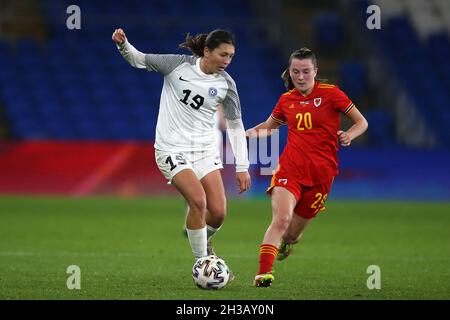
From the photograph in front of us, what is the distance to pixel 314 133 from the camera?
9242mm

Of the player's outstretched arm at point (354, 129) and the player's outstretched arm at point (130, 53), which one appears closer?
the player's outstretched arm at point (354, 129)

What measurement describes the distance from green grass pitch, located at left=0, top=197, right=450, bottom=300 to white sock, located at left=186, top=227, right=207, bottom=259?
294 mm

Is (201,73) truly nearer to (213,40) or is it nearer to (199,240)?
(213,40)

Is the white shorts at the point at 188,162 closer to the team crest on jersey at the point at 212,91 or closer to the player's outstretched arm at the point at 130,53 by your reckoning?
the team crest on jersey at the point at 212,91

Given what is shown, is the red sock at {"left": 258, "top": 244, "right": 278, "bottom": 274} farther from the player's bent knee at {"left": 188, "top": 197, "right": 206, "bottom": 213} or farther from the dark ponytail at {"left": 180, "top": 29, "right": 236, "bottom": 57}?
the dark ponytail at {"left": 180, "top": 29, "right": 236, "bottom": 57}

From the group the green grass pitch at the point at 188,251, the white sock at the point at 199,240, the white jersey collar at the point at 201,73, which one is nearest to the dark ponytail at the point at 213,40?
the white jersey collar at the point at 201,73

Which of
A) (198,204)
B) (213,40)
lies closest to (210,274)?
(198,204)

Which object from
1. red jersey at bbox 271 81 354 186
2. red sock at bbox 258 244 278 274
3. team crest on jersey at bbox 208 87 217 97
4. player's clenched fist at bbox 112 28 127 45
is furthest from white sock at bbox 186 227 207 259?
player's clenched fist at bbox 112 28 127 45

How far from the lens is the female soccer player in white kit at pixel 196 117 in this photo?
8.89 metres

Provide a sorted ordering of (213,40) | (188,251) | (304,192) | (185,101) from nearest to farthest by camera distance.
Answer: (213,40), (185,101), (304,192), (188,251)

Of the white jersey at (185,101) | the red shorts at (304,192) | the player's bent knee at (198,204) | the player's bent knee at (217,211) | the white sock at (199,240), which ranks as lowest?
the white sock at (199,240)

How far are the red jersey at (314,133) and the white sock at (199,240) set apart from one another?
951 mm

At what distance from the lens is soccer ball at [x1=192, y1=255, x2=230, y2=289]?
8477mm

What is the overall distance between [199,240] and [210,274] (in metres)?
0.52
